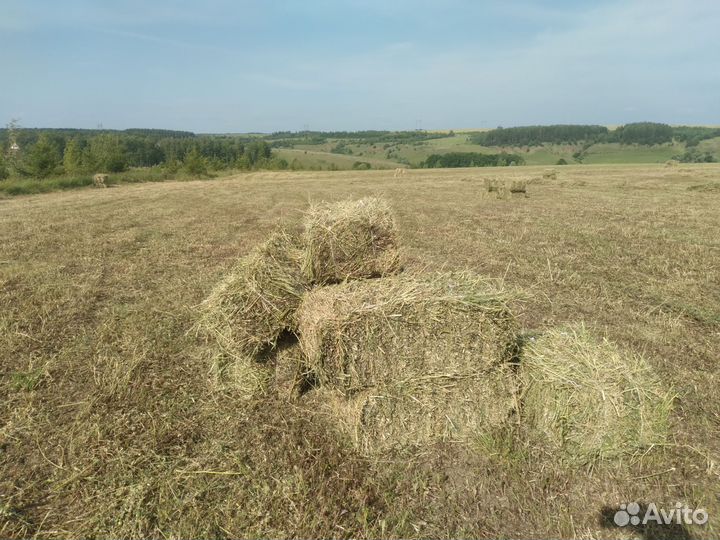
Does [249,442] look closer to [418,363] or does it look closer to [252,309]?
[252,309]

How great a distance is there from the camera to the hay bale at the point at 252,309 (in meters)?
4.36

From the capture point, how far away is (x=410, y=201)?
20969 millimetres

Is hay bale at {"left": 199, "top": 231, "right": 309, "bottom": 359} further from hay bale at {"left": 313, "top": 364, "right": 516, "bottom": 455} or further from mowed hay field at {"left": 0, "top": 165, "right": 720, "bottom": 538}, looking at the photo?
hay bale at {"left": 313, "top": 364, "right": 516, "bottom": 455}

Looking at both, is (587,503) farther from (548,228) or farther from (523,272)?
(548,228)

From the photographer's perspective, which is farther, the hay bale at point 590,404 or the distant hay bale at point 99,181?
the distant hay bale at point 99,181

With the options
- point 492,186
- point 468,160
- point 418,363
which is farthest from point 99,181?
point 468,160

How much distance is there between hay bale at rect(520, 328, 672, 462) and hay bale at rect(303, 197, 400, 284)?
2.37m

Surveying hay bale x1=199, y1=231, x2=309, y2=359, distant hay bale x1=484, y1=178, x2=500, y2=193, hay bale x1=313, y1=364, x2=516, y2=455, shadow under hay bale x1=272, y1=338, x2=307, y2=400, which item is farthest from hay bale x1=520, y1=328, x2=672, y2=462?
distant hay bale x1=484, y1=178, x2=500, y2=193

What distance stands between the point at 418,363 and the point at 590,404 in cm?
149

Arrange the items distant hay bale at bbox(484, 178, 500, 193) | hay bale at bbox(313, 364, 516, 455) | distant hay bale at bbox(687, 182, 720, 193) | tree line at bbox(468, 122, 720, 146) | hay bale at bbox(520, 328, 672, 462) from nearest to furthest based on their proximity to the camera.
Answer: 1. hay bale at bbox(520, 328, 672, 462)
2. hay bale at bbox(313, 364, 516, 455)
3. distant hay bale at bbox(687, 182, 720, 193)
4. distant hay bale at bbox(484, 178, 500, 193)
5. tree line at bbox(468, 122, 720, 146)

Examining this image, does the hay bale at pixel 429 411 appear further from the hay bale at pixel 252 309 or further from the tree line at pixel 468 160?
the tree line at pixel 468 160

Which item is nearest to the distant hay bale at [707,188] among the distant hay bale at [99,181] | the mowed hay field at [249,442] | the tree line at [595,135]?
the mowed hay field at [249,442]

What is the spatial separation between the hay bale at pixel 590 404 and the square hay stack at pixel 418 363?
1.00ft

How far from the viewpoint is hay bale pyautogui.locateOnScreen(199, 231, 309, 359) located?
436 cm
